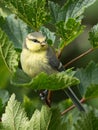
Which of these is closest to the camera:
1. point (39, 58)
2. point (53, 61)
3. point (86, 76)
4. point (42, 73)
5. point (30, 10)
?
point (42, 73)

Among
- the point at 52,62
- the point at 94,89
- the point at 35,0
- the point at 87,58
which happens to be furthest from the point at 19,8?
the point at 87,58

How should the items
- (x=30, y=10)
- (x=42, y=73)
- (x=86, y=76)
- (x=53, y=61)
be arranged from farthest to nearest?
1. (x=53, y=61)
2. (x=86, y=76)
3. (x=30, y=10)
4. (x=42, y=73)

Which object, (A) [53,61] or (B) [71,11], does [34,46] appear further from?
(B) [71,11]

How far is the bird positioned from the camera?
1.48m

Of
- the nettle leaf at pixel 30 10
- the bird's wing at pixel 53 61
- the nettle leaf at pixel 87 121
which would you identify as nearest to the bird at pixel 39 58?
the bird's wing at pixel 53 61

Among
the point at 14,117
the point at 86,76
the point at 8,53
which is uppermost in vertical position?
the point at 8,53

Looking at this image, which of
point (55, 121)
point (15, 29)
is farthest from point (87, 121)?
point (15, 29)

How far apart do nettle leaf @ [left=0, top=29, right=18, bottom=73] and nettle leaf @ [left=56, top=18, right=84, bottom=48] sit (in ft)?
0.54

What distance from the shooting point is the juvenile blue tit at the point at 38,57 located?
1.53 meters

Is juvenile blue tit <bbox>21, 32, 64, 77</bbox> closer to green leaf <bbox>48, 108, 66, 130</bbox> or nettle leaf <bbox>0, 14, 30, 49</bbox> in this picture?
nettle leaf <bbox>0, 14, 30, 49</bbox>

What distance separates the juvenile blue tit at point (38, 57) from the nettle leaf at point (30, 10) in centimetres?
15

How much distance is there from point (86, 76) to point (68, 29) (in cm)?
18

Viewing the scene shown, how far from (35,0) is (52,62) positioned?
0.38 meters

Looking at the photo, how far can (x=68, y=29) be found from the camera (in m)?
1.26
